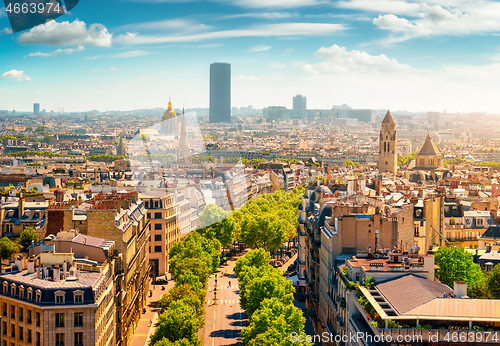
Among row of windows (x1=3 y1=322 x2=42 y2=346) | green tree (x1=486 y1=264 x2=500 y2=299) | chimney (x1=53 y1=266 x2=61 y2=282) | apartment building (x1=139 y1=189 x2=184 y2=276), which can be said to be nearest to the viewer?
row of windows (x1=3 y1=322 x2=42 y2=346)

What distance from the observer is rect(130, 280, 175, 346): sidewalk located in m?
46.0

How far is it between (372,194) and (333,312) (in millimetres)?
28570

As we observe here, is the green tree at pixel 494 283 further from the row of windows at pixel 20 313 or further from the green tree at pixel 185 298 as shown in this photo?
the row of windows at pixel 20 313

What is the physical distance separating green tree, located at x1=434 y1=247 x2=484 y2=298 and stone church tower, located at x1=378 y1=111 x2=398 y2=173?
100 meters

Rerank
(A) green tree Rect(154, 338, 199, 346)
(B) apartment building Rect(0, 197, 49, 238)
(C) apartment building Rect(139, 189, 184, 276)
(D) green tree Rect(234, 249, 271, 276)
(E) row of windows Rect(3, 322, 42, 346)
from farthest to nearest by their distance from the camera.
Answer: (C) apartment building Rect(139, 189, 184, 276)
(D) green tree Rect(234, 249, 271, 276)
(B) apartment building Rect(0, 197, 49, 238)
(A) green tree Rect(154, 338, 199, 346)
(E) row of windows Rect(3, 322, 42, 346)

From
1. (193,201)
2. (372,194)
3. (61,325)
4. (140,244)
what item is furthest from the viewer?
(193,201)

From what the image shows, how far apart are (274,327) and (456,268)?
13.0m

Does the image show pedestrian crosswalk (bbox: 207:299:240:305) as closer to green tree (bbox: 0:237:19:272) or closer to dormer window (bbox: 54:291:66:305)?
green tree (bbox: 0:237:19:272)

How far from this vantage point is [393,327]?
2523cm

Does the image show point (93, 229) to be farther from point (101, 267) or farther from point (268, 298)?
point (268, 298)

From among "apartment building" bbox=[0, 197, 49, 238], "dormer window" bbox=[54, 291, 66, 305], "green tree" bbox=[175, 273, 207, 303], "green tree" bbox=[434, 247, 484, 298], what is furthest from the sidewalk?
"green tree" bbox=[434, 247, 484, 298]

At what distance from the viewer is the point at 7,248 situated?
4881 centimetres

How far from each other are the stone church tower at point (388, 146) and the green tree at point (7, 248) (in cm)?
10342

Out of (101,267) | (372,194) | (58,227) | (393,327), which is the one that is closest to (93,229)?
(58,227)
